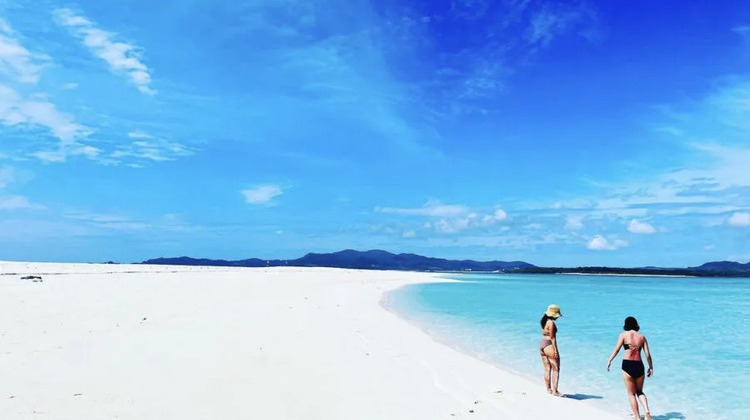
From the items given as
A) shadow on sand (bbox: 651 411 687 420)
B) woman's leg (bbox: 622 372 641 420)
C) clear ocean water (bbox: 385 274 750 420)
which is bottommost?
shadow on sand (bbox: 651 411 687 420)

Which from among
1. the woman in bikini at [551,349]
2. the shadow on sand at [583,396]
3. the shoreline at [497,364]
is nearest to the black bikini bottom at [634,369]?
the shoreline at [497,364]

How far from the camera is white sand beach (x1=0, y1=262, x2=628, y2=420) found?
320 inches

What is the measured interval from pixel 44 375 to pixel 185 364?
2.62 m

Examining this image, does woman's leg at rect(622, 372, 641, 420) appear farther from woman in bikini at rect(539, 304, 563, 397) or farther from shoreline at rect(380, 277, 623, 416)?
woman in bikini at rect(539, 304, 563, 397)

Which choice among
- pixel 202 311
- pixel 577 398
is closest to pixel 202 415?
pixel 577 398

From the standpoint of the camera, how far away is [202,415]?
7.72 m

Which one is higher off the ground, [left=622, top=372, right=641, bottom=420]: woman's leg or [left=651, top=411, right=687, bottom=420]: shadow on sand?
[left=622, top=372, right=641, bottom=420]: woman's leg

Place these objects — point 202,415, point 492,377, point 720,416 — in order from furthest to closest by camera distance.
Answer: point 492,377 → point 720,416 → point 202,415

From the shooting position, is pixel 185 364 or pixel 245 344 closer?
pixel 185 364

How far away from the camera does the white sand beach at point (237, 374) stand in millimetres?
8125

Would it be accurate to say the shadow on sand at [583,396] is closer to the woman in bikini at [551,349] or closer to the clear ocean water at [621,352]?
the clear ocean water at [621,352]

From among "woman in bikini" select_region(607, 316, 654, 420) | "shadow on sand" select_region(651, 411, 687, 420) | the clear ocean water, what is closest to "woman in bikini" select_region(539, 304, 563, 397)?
the clear ocean water

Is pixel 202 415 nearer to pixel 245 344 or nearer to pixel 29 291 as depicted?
pixel 245 344

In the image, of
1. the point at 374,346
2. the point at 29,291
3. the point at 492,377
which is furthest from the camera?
the point at 29,291
